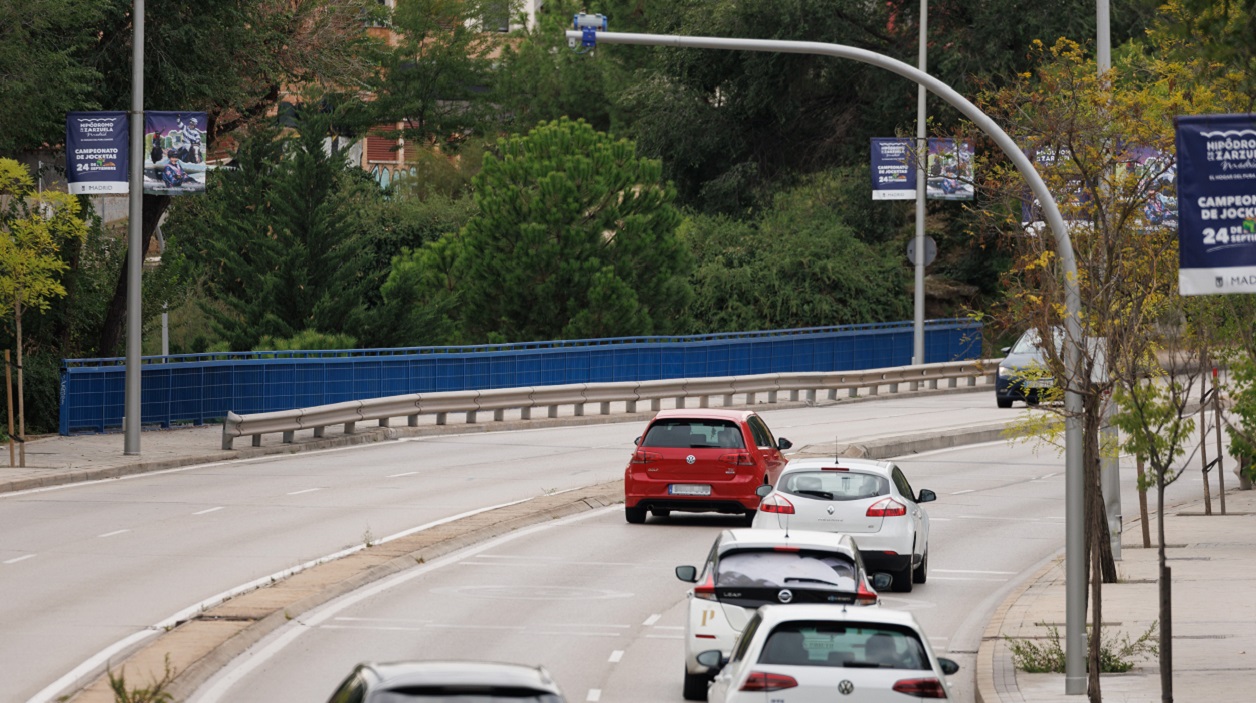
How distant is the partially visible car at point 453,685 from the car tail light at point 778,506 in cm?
1179

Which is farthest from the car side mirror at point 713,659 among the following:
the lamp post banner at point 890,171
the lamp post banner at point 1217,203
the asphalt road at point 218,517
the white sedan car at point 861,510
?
the lamp post banner at point 890,171

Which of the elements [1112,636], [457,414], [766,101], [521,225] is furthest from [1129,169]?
[766,101]

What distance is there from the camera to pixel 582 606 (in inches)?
721

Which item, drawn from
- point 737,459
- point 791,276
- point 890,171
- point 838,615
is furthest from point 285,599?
point 791,276

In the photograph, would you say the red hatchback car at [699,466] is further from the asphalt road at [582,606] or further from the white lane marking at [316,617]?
the white lane marking at [316,617]

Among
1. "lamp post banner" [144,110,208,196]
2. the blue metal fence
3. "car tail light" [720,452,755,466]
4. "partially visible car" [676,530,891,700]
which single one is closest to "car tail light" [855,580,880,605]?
"partially visible car" [676,530,891,700]

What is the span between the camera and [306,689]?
13.7 meters

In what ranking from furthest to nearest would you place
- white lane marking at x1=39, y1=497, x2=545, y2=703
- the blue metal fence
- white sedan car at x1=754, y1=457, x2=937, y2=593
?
1. the blue metal fence
2. white sedan car at x1=754, y1=457, x2=937, y2=593
3. white lane marking at x1=39, y1=497, x2=545, y2=703

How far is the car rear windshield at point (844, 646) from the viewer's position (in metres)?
10.5

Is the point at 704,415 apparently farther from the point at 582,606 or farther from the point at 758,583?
the point at 758,583

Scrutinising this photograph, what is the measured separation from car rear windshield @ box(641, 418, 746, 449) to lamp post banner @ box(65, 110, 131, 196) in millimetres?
11464

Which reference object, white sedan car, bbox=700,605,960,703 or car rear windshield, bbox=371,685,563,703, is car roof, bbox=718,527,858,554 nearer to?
white sedan car, bbox=700,605,960,703

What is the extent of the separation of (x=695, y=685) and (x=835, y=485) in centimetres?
676

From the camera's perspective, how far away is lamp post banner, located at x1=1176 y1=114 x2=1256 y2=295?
438 inches
